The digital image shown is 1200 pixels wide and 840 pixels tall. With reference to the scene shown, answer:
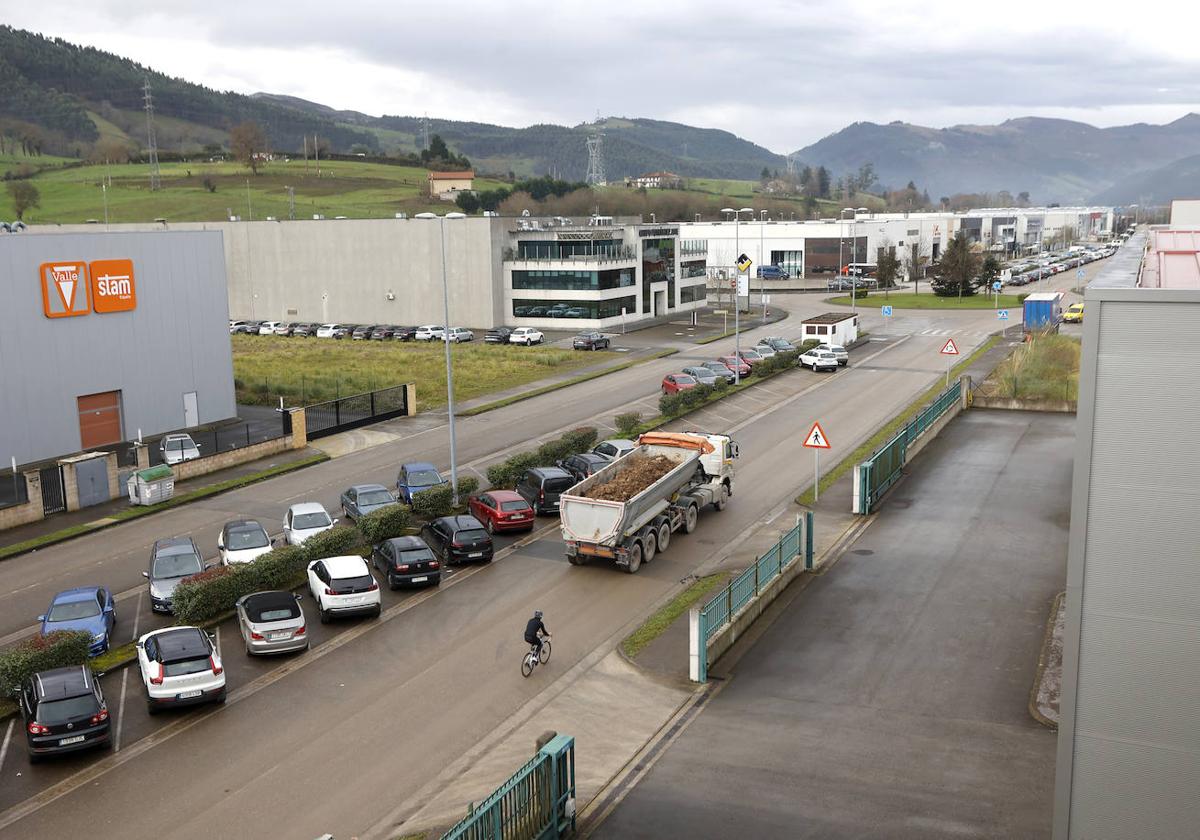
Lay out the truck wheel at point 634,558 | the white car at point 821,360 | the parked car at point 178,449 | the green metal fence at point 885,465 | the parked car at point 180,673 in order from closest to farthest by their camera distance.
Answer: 1. the parked car at point 180,673
2. the truck wheel at point 634,558
3. the green metal fence at point 885,465
4. the parked car at point 178,449
5. the white car at point 821,360

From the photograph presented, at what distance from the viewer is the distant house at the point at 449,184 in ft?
502

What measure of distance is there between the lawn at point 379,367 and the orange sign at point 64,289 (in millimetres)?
11452

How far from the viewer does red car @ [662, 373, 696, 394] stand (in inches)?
1839

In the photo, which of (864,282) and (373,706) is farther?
(864,282)

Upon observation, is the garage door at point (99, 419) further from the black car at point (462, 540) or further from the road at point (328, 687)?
the black car at point (462, 540)

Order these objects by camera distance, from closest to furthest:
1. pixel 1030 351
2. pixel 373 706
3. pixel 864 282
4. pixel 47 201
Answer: pixel 373 706 < pixel 1030 351 < pixel 864 282 < pixel 47 201

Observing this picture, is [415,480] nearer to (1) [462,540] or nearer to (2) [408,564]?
(1) [462,540]

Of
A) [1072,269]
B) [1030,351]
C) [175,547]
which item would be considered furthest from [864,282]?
[175,547]

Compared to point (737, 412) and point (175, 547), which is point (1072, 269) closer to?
point (737, 412)

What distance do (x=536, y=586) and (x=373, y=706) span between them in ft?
21.1

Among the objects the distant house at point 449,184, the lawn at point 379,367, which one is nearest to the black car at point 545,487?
the lawn at point 379,367

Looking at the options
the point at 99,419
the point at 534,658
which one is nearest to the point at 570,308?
the point at 99,419

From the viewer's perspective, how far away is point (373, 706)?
1738cm

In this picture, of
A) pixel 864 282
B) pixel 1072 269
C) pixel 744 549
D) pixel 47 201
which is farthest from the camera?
pixel 47 201
